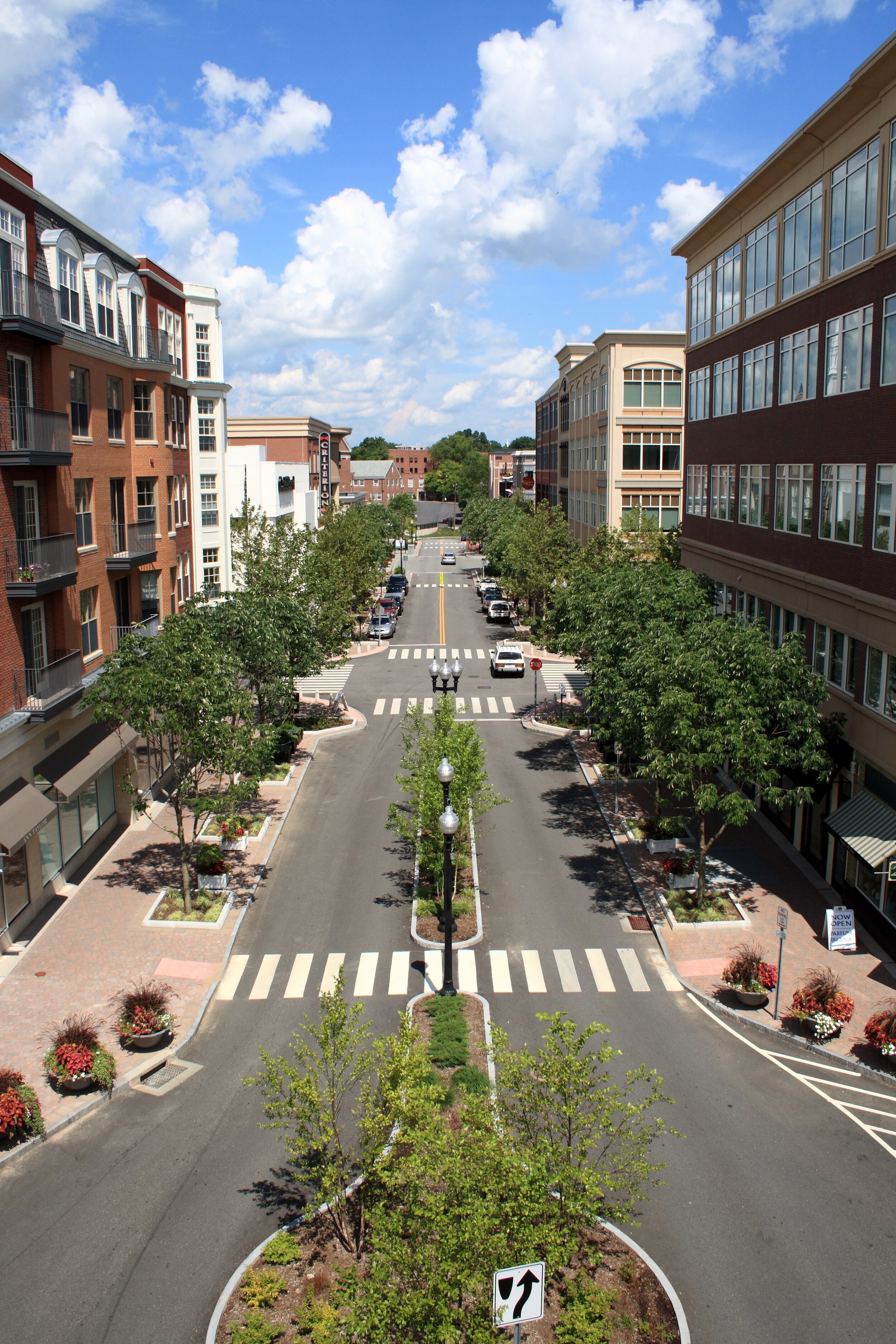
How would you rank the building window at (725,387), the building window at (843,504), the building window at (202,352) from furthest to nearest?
the building window at (202,352) → the building window at (725,387) → the building window at (843,504)

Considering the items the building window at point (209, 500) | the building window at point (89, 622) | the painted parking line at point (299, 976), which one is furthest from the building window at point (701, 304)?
the painted parking line at point (299, 976)

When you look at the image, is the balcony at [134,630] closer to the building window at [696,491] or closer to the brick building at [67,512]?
the brick building at [67,512]

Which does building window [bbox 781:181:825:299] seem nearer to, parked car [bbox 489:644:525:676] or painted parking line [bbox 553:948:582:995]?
painted parking line [bbox 553:948:582:995]

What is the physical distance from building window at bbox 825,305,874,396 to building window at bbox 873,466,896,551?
264 cm

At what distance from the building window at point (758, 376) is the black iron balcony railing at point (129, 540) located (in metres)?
21.7

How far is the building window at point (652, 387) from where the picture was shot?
64.2m

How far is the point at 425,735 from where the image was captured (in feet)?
92.3

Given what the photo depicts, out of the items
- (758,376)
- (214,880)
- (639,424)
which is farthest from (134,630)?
(639,424)

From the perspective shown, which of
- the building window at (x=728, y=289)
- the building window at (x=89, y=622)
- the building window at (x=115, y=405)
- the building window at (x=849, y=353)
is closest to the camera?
the building window at (x=849, y=353)

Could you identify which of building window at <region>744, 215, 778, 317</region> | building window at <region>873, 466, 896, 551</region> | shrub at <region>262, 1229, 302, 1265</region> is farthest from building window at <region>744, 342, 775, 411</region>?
shrub at <region>262, 1229, 302, 1265</region>

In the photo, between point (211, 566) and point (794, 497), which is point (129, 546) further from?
point (794, 497)

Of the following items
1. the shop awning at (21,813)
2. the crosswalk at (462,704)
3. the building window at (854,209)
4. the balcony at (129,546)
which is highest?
the building window at (854,209)

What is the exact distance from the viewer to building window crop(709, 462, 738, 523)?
37062mm

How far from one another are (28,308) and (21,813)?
12146 mm
